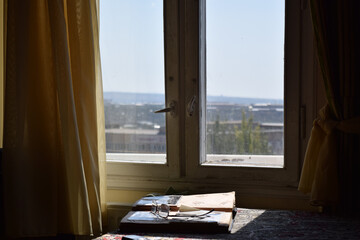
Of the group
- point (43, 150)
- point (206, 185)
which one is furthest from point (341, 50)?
point (43, 150)

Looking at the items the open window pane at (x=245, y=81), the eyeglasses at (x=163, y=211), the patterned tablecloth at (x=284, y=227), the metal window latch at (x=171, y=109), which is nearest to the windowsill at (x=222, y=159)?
the open window pane at (x=245, y=81)

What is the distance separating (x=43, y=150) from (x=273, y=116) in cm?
99

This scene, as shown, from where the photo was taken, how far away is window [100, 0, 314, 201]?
185 centimetres

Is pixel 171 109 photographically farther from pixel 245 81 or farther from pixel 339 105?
pixel 339 105

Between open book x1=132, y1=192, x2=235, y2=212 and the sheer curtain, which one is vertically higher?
the sheer curtain

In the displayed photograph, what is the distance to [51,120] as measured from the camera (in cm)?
176

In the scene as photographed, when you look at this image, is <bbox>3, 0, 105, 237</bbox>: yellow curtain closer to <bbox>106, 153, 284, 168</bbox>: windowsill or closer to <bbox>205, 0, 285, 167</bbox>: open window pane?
<bbox>106, 153, 284, 168</bbox>: windowsill

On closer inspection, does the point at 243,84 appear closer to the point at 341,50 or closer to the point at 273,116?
the point at 273,116

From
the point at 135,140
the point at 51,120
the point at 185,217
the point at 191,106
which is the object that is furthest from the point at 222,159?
the point at 51,120

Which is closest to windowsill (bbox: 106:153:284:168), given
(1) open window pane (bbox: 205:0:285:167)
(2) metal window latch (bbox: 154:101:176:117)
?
(1) open window pane (bbox: 205:0:285:167)

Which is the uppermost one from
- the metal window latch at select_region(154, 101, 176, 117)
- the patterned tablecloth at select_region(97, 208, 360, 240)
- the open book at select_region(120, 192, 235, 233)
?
the metal window latch at select_region(154, 101, 176, 117)

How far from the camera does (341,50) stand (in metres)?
1.62

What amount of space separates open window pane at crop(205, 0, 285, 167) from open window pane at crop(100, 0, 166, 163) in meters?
0.24

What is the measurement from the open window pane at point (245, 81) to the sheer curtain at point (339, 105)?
255mm
